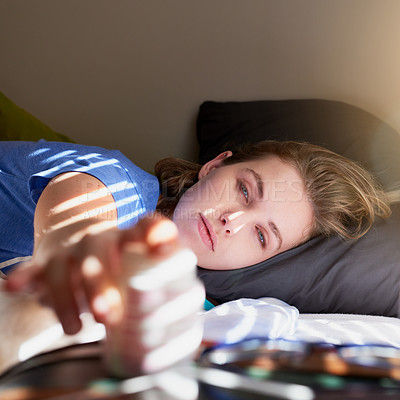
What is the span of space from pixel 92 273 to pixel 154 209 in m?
0.83

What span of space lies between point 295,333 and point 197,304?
0.64 meters

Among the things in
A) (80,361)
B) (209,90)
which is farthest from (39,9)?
(80,361)

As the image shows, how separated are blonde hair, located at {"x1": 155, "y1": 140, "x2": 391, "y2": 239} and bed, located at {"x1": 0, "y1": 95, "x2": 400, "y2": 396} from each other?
0.05 meters

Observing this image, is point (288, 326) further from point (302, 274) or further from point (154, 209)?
point (154, 209)

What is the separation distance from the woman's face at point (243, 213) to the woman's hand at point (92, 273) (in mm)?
716

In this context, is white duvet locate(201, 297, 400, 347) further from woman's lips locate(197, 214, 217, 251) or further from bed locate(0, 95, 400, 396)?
woman's lips locate(197, 214, 217, 251)

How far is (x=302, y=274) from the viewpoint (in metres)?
1.27

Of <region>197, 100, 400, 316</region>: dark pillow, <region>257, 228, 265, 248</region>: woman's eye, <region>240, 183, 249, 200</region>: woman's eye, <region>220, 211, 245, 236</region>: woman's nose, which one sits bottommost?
<region>197, 100, 400, 316</region>: dark pillow

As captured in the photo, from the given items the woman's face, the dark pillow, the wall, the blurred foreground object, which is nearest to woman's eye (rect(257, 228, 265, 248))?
the woman's face

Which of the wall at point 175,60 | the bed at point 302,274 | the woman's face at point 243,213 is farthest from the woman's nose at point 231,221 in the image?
the wall at point 175,60

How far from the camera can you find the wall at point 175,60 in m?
1.75

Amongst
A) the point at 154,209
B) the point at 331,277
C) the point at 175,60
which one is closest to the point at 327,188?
the point at 331,277

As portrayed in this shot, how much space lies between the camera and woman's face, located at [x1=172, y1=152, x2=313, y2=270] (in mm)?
1101

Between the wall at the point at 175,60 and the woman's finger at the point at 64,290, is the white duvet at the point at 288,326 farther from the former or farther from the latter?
the wall at the point at 175,60
